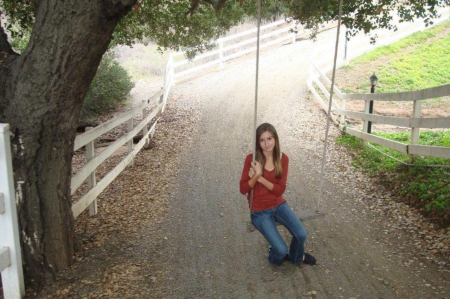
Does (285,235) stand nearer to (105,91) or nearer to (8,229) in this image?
(8,229)

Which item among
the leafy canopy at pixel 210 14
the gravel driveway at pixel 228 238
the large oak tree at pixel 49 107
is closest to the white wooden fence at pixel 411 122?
the gravel driveway at pixel 228 238

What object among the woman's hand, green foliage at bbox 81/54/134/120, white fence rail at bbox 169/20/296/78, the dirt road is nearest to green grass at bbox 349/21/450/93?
white fence rail at bbox 169/20/296/78

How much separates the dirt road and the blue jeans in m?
0.13

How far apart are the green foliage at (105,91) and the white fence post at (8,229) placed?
1036 centimetres

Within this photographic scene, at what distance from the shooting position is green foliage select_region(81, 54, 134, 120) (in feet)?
44.9

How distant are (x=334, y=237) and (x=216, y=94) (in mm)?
10669

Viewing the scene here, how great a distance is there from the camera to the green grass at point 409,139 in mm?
5258

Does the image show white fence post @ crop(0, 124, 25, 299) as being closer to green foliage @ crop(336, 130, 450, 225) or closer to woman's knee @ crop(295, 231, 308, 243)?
woman's knee @ crop(295, 231, 308, 243)

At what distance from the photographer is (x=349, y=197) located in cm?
602

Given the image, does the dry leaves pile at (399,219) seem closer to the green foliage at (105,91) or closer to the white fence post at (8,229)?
the white fence post at (8,229)

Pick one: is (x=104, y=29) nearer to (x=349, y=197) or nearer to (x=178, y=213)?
(x=178, y=213)

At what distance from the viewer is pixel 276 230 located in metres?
3.92

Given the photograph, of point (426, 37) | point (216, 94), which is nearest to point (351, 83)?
point (216, 94)

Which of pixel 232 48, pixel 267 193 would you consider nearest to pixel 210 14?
pixel 267 193
